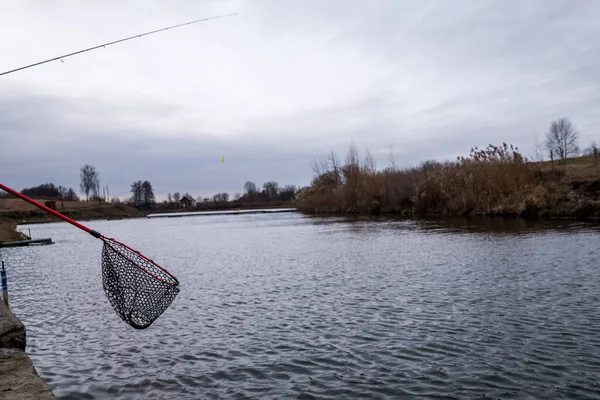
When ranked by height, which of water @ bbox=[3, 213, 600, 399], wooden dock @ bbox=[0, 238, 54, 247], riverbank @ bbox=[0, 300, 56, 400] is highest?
wooden dock @ bbox=[0, 238, 54, 247]

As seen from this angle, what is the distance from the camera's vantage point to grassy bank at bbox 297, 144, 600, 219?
38469mm

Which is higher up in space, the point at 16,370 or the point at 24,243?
the point at 24,243

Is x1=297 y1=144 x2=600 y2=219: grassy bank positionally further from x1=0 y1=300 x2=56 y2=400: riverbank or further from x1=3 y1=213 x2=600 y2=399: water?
x1=0 y1=300 x2=56 y2=400: riverbank

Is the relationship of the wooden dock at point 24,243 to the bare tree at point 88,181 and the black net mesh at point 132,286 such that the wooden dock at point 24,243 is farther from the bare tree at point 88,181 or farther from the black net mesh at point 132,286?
the bare tree at point 88,181

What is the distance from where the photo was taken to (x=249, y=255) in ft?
86.0

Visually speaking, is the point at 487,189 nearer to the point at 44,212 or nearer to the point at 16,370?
the point at 16,370

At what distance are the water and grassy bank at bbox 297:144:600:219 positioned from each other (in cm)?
1969

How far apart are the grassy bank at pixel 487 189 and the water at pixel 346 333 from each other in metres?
19.7

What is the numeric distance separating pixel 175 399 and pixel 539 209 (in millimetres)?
37845

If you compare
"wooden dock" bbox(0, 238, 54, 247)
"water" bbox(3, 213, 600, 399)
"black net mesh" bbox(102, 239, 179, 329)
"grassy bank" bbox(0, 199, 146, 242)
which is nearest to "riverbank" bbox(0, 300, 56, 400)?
"water" bbox(3, 213, 600, 399)

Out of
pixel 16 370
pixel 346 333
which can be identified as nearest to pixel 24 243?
pixel 346 333

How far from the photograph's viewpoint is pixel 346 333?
10234 mm

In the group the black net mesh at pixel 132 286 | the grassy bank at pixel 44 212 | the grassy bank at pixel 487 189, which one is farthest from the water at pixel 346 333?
the grassy bank at pixel 44 212

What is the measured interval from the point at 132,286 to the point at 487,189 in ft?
136
